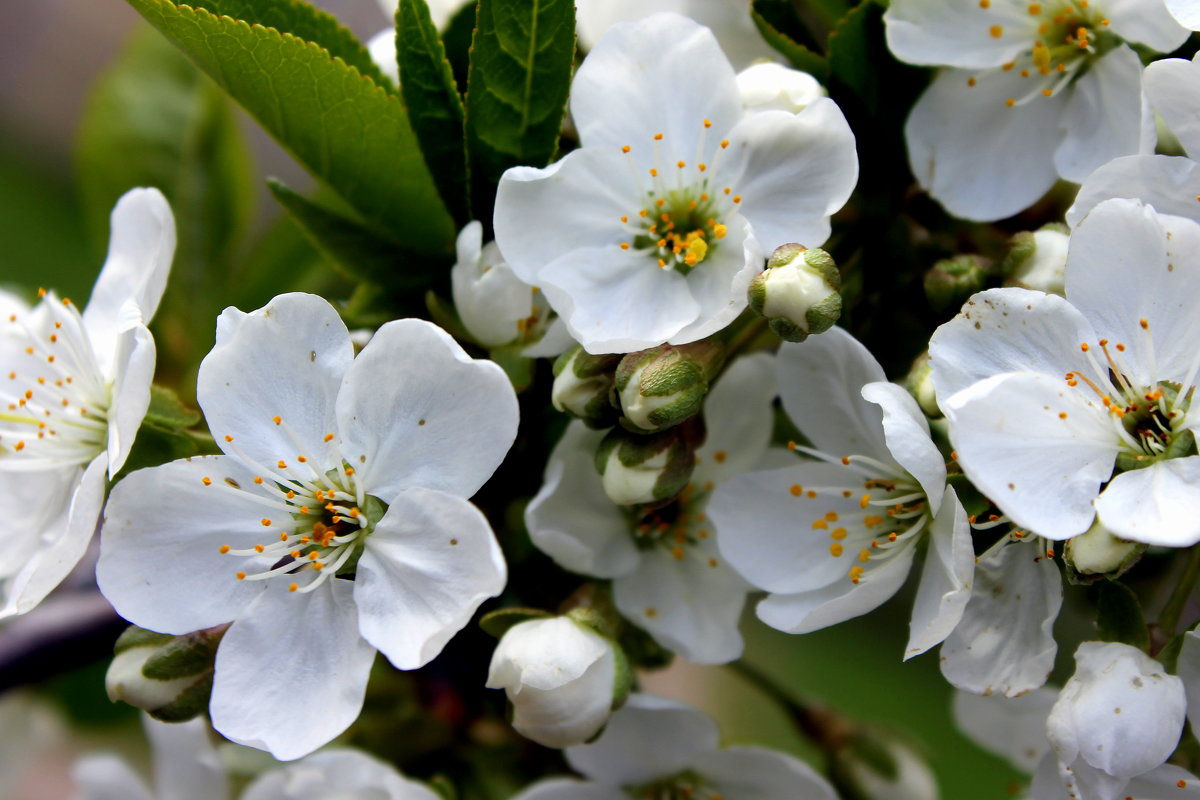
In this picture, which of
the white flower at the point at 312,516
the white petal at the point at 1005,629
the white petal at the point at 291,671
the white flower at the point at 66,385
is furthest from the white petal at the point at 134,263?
the white petal at the point at 1005,629

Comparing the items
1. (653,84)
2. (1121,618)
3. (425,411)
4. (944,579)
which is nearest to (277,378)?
(425,411)

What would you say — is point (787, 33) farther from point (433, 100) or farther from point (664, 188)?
point (433, 100)

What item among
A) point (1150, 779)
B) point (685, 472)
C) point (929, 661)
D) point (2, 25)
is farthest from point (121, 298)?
point (2, 25)

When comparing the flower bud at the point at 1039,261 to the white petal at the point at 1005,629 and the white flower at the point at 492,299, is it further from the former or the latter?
the white flower at the point at 492,299

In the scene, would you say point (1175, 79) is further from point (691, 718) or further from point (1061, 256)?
point (691, 718)

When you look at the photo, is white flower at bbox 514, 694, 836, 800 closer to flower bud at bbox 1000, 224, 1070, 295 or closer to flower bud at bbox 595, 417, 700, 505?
flower bud at bbox 595, 417, 700, 505
